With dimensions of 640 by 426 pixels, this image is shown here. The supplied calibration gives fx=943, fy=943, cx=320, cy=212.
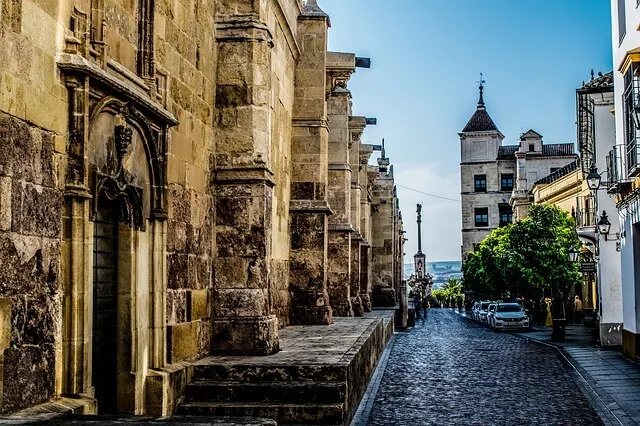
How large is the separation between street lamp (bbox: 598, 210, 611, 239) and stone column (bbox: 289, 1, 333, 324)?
7953 millimetres

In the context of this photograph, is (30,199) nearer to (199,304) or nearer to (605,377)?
(199,304)

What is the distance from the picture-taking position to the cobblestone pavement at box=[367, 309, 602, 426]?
40.1 ft

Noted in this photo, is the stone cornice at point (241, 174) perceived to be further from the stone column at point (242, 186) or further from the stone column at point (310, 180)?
the stone column at point (310, 180)

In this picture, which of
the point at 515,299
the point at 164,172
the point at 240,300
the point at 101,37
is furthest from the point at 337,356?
the point at 515,299

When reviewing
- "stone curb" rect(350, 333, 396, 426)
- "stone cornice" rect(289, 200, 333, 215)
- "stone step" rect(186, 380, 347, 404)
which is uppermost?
"stone cornice" rect(289, 200, 333, 215)

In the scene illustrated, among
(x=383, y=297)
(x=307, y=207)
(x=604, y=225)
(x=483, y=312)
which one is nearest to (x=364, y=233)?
(x=383, y=297)

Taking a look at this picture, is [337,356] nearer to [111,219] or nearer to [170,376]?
[170,376]

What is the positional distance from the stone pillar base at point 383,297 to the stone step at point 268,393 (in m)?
28.4

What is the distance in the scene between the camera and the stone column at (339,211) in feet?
76.7

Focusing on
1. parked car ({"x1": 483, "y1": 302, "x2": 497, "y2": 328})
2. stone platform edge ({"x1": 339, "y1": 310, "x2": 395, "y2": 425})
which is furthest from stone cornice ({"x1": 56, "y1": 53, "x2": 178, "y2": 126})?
parked car ({"x1": 483, "y1": 302, "x2": 497, "y2": 328})

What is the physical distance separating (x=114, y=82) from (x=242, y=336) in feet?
15.5

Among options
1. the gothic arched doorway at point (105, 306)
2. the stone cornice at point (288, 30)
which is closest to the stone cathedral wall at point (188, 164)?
the gothic arched doorway at point (105, 306)

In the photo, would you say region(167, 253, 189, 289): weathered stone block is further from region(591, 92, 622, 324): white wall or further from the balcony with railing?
region(591, 92, 622, 324): white wall

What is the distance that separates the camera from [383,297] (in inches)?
1528
